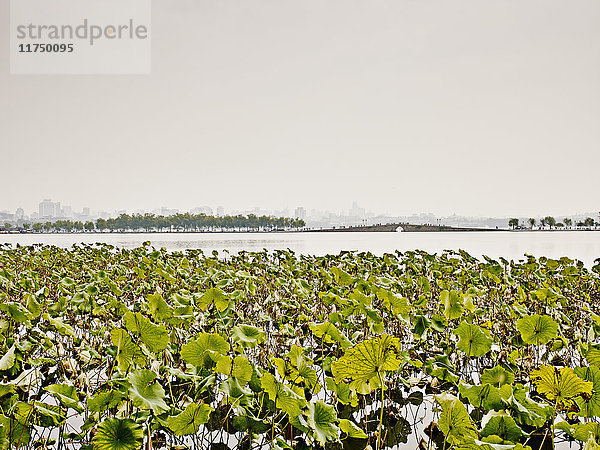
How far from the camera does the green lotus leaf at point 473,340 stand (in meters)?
2.40

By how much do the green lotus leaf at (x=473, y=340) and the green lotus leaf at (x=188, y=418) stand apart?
1.39 meters

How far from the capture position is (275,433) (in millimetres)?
2248

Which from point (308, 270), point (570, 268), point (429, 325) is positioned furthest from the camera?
point (308, 270)

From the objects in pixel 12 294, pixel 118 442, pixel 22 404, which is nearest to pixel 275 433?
pixel 118 442

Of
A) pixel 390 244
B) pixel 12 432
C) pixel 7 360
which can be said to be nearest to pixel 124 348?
pixel 12 432

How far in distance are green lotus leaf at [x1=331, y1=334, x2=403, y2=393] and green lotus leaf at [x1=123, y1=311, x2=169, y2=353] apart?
2.96 ft

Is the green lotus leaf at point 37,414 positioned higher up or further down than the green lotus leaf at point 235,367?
further down

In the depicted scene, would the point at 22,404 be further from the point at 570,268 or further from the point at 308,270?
the point at 570,268

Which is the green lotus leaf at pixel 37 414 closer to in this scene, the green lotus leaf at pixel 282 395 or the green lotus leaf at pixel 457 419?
the green lotus leaf at pixel 282 395

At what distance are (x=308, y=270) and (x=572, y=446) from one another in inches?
185

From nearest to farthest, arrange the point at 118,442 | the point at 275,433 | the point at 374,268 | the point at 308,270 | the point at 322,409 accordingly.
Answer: the point at 118,442 → the point at 322,409 → the point at 275,433 → the point at 308,270 → the point at 374,268

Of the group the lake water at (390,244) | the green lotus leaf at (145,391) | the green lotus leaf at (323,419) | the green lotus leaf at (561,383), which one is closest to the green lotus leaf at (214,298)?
the green lotus leaf at (145,391)

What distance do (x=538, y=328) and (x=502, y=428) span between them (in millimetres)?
1155

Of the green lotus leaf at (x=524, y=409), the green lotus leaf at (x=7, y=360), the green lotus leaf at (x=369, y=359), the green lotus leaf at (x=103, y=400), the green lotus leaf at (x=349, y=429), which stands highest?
the green lotus leaf at (x=369, y=359)
